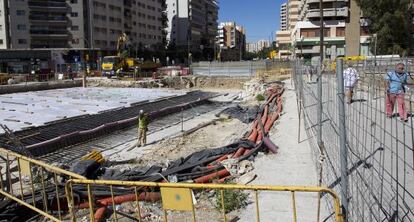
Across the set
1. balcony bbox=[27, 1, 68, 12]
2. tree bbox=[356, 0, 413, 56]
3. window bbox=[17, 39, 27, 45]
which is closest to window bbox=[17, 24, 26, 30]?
window bbox=[17, 39, 27, 45]

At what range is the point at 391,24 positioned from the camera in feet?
175

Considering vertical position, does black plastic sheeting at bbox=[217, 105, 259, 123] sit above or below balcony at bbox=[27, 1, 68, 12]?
below

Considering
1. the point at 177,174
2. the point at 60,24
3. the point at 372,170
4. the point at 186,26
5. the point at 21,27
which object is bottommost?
the point at 177,174

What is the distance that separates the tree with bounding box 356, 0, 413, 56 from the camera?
5309 centimetres

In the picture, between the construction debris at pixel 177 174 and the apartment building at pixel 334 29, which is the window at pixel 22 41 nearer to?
the apartment building at pixel 334 29

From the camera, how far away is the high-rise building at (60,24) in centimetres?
8200

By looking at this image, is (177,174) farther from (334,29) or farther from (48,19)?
(48,19)

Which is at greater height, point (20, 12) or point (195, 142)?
point (20, 12)

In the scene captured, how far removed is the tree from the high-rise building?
53.8m

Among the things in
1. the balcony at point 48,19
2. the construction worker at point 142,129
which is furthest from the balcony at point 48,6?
the construction worker at point 142,129

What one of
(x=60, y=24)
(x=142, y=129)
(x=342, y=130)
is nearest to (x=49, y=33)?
(x=60, y=24)

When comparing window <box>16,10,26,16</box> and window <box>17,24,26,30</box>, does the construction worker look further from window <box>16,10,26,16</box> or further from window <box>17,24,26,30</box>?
window <box>16,10,26,16</box>

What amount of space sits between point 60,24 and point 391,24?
60110 millimetres

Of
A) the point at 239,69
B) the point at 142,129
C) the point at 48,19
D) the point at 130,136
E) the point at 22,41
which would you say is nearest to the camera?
the point at 142,129
